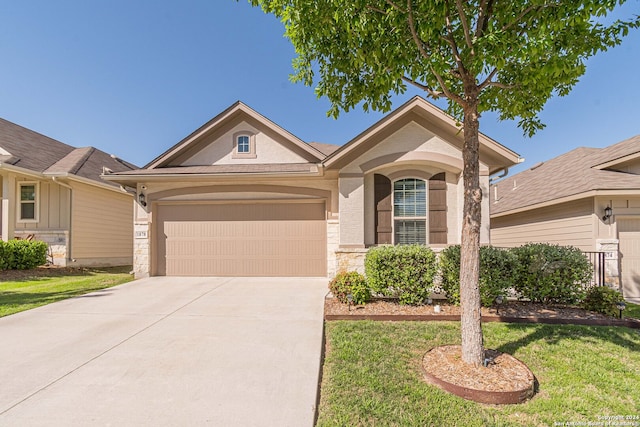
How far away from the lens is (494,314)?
207 inches

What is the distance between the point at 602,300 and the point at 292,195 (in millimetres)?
7379

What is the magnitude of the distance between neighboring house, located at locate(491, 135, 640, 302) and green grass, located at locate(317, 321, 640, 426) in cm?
433

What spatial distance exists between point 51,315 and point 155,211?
172 inches

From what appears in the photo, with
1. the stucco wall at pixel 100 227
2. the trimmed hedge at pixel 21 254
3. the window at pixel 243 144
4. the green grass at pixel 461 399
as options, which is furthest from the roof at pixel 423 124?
the trimmed hedge at pixel 21 254

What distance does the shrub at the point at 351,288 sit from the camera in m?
5.81

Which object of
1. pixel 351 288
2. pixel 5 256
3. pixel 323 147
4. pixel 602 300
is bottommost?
pixel 602 300

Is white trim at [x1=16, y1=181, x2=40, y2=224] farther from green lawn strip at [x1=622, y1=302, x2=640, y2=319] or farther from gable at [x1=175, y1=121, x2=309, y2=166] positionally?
green lawn strip at [x1=622, y1=302, x2=640, y2=319]

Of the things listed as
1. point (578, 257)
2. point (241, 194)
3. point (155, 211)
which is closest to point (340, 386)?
point (578, 257)

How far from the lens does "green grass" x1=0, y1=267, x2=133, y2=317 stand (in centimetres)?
618

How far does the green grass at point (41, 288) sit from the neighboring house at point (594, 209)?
13607 millimetres

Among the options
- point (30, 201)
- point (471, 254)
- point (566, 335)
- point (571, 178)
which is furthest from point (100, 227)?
point (571, 178)

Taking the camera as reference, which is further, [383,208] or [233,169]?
[233,169]

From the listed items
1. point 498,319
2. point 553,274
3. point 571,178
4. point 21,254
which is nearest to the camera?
point 498,319

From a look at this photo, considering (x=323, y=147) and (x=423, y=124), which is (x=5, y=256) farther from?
(x=423, y=124)
